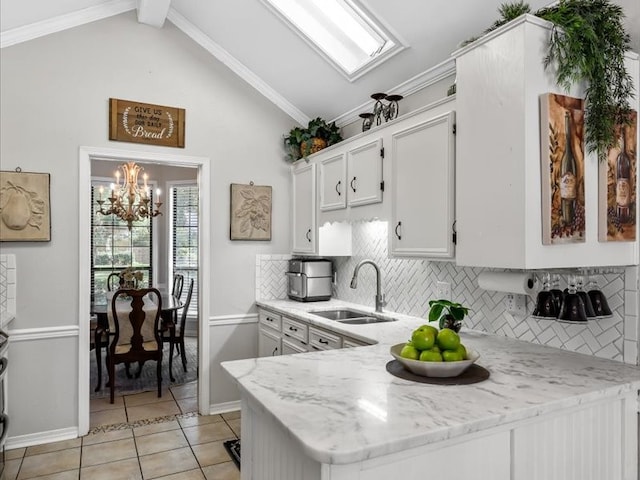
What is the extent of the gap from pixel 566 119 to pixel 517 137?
213mm

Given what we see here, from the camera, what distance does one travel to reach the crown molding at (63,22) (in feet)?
10.5

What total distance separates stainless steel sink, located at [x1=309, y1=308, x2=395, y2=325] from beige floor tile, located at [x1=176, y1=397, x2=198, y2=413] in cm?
147

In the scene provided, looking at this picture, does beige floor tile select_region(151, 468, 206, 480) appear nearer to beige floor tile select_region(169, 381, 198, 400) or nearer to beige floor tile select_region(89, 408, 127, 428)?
beige floor tile select_region(89, 408, 127, 428)

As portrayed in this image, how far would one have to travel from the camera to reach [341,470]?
1.17 meters

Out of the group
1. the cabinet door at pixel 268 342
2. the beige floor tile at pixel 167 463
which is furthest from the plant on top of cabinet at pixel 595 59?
the beige floor tile at pixel 167 463

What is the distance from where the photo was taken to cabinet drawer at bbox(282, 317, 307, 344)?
10.7 ft

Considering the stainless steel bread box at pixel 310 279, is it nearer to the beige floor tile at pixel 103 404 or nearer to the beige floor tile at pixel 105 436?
the beige floor tile at pixel 105 436

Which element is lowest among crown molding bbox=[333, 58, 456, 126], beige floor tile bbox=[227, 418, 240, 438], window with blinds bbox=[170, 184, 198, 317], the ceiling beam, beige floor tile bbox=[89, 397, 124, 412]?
beige floor tile bbox=[227, 418, 240, 438]

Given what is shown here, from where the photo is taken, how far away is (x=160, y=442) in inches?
129

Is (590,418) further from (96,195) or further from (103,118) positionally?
(96,195)

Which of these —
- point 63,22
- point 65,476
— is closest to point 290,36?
point 63,22

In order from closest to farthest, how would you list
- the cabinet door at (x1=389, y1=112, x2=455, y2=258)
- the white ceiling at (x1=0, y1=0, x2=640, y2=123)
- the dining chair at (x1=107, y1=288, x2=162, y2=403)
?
the cabinet door at (x1=389, y1=112, x2=455, y2=258) < the white ceiling at (x1=0, y1=0, x2=640, y2=123) < the dining chair at (x1=107, y1=288, x2=162, y2=403)

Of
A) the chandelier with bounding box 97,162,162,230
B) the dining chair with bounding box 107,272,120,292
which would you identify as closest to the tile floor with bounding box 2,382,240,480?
the chandelier with bounding box 97,162,162,230

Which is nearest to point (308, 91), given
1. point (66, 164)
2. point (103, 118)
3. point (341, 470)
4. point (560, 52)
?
point (103, 118)
